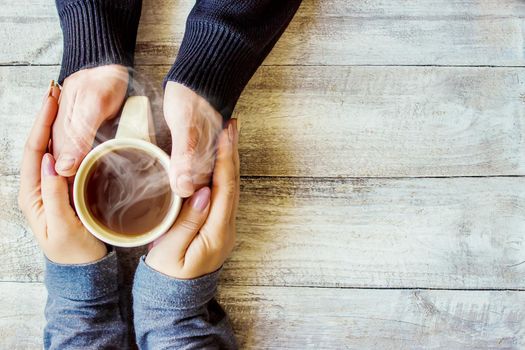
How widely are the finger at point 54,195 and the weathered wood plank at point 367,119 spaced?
155mm

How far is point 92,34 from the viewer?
2.76ft

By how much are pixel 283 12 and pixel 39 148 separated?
1.40 ft

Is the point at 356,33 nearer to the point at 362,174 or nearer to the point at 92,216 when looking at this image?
the point at 362,174

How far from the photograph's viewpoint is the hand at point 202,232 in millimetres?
794

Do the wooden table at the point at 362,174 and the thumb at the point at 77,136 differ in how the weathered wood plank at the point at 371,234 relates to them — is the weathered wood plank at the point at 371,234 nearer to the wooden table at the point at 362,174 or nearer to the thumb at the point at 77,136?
the wooden table at the point at 362,174

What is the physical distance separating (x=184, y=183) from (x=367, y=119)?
349 mm

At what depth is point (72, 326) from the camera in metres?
0.82

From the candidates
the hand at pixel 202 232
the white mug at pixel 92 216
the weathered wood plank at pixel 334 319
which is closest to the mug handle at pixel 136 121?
the white mug at pixel 92 216

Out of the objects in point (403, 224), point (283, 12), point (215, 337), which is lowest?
point (215, 337)

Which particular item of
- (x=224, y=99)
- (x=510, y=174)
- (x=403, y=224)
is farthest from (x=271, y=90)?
(x=510, y=174)

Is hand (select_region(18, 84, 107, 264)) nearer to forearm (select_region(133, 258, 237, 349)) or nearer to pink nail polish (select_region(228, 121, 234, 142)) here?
forearm (select_region(133, 258, 237, 349))

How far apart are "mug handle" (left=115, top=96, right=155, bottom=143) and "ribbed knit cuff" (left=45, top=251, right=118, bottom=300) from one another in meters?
0.19

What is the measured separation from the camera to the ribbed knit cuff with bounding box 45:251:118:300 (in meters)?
0.81

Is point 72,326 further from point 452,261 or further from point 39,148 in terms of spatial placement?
point 452,261
